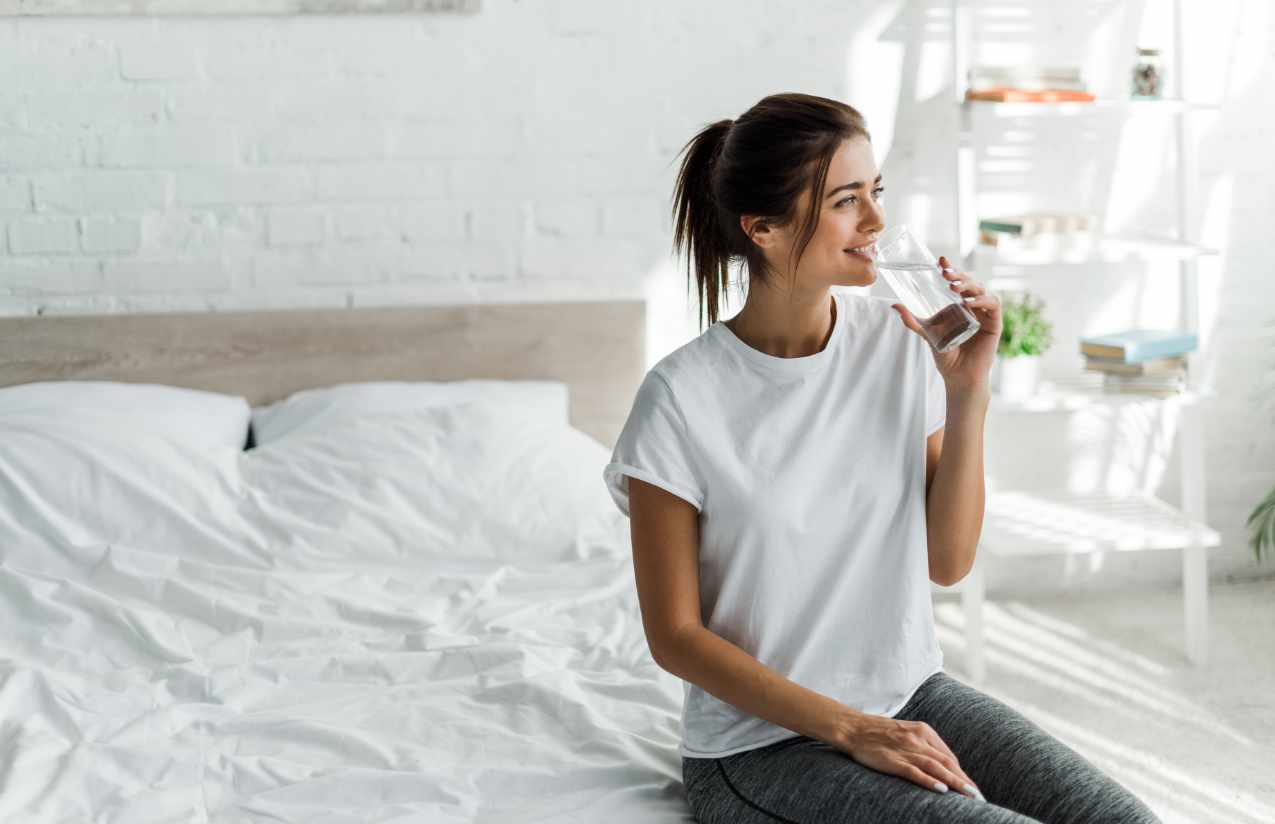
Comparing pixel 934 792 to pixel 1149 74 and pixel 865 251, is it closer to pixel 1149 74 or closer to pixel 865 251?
pixel 865 251

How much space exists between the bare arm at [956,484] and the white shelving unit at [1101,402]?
1430mm

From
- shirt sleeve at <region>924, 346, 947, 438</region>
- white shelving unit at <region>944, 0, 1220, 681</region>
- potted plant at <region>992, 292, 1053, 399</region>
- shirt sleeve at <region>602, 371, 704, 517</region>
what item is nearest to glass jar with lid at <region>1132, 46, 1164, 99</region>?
white shelving unit at <region>944, 0, 1220, 681</region>

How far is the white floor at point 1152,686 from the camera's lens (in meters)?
2.35

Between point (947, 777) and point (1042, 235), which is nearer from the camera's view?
point (947, 777)

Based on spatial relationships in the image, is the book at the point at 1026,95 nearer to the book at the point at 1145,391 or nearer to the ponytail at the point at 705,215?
the book at the point at 1145,391

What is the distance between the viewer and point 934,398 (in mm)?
1455

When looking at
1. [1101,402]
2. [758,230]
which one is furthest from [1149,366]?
[758,230]

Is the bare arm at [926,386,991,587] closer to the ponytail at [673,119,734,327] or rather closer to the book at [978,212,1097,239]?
the ponytail at [673,119,734,327]

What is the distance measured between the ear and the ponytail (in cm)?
5

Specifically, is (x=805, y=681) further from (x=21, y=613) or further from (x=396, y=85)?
(x=396, y=85)

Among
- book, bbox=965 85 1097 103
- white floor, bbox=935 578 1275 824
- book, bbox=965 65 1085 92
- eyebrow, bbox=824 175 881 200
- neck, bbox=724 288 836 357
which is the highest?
book, bbox=965 65 1085 92

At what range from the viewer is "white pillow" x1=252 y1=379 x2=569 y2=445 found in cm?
265

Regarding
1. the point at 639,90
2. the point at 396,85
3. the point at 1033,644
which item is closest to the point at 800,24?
the point at 639,90

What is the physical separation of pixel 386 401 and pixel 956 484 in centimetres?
154
